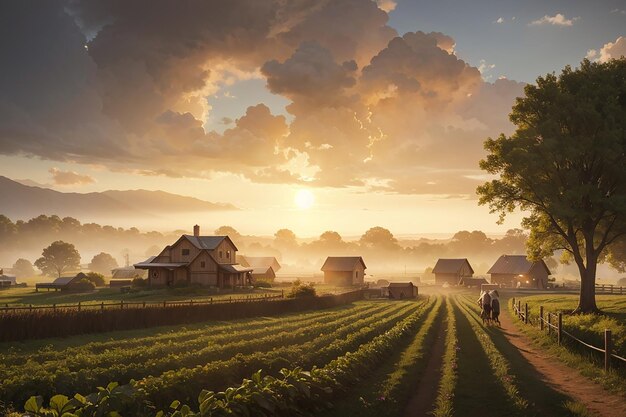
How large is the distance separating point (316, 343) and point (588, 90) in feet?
93.4

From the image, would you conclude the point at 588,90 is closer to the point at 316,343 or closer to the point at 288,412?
the point at 316,343

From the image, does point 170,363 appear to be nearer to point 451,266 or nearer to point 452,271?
point 452,271

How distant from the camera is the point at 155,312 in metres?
38.6

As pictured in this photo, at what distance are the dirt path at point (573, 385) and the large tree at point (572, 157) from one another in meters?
12.5

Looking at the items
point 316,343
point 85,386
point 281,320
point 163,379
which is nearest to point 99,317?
point 281,320

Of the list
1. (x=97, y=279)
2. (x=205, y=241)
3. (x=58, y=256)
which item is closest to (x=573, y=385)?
(x=205, y=241)

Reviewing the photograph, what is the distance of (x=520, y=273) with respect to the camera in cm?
10756

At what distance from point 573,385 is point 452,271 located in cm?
11121

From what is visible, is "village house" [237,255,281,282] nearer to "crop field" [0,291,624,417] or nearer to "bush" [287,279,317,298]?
"bush" [287,279,317,298]

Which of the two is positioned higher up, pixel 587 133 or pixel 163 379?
pixel 587 133

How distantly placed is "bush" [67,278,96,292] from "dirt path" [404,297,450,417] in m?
73.0

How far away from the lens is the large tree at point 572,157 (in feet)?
114

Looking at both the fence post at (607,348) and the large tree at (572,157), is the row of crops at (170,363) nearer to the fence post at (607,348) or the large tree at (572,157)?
the fence post at (607,348)

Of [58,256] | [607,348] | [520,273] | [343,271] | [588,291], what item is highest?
[58,256]
